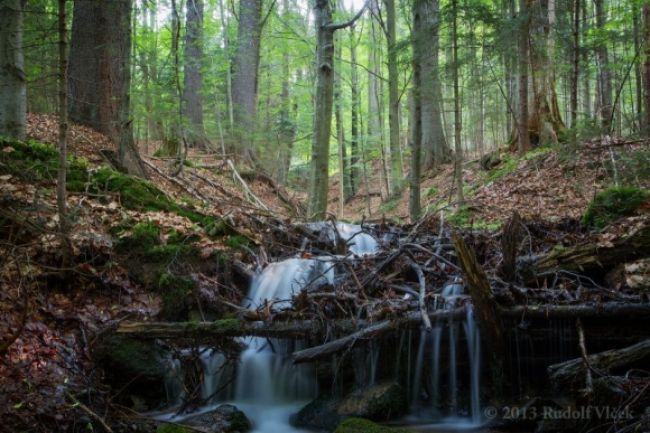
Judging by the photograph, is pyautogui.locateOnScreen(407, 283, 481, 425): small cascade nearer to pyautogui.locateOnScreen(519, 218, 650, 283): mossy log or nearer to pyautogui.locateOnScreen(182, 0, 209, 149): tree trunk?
pyautogui.locateOnScreen(519, 218, 650, 283): mossy log

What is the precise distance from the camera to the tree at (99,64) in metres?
9.40

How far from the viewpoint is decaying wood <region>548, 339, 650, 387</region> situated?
4.27 metres

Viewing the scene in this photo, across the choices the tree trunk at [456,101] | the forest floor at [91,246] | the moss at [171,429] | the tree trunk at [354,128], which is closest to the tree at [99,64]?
the forest floor at [91,246]

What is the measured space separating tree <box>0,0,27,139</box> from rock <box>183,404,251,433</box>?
5390 millimetres

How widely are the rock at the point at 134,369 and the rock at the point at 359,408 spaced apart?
1538mm

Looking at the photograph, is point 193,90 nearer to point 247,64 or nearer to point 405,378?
point 247,64

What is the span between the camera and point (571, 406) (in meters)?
4.34

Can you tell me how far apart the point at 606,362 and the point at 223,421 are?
3.59 metres

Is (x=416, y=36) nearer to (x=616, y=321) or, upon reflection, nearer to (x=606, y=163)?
(x=606, y=163)

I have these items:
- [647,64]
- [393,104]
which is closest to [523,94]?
[647,64]

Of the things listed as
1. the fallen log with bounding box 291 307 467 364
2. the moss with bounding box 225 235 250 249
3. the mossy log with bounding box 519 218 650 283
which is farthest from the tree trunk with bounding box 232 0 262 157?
the fallen log with bounding box 291 307 467 364

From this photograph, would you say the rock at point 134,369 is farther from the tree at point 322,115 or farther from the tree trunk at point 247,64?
the tree trunk at point 247,64

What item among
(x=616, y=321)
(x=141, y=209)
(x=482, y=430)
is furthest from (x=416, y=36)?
(x=482, y=430)

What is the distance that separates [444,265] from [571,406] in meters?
2.31
